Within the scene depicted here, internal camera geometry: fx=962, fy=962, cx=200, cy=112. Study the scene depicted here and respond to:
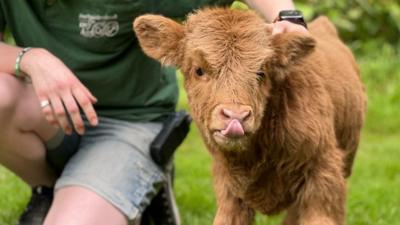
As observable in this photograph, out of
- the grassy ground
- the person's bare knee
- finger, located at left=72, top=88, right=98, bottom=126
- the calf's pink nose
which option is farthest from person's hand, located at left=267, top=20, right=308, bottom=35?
the grassy ground

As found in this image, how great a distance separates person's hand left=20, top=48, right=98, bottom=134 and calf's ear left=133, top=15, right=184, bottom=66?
1.22ft

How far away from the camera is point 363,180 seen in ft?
18.7

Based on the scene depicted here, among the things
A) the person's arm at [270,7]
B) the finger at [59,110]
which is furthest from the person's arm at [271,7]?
the finger at [59,110]

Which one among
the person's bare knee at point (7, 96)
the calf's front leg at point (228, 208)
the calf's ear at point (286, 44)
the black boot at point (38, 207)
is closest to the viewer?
the calf's ear at point (286, 44)

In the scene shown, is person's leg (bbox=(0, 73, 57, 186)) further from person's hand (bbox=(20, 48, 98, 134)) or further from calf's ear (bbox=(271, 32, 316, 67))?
calf's ear (bbox=(271, 32, 316, 67))

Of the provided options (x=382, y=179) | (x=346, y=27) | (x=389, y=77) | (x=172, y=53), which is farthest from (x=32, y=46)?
(x=346, y=27)

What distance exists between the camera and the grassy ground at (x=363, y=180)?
490cm

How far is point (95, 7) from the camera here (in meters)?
4.08

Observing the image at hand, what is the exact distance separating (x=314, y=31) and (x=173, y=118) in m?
0.76

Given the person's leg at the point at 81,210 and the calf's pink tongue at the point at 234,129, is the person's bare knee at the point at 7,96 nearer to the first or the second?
the person's leg at the point at 81,210

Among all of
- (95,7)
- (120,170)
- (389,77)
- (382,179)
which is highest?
(95,7)

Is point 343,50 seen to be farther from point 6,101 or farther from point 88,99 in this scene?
point 6,101

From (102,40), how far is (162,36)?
746mm

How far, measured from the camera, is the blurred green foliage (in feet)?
30.1
